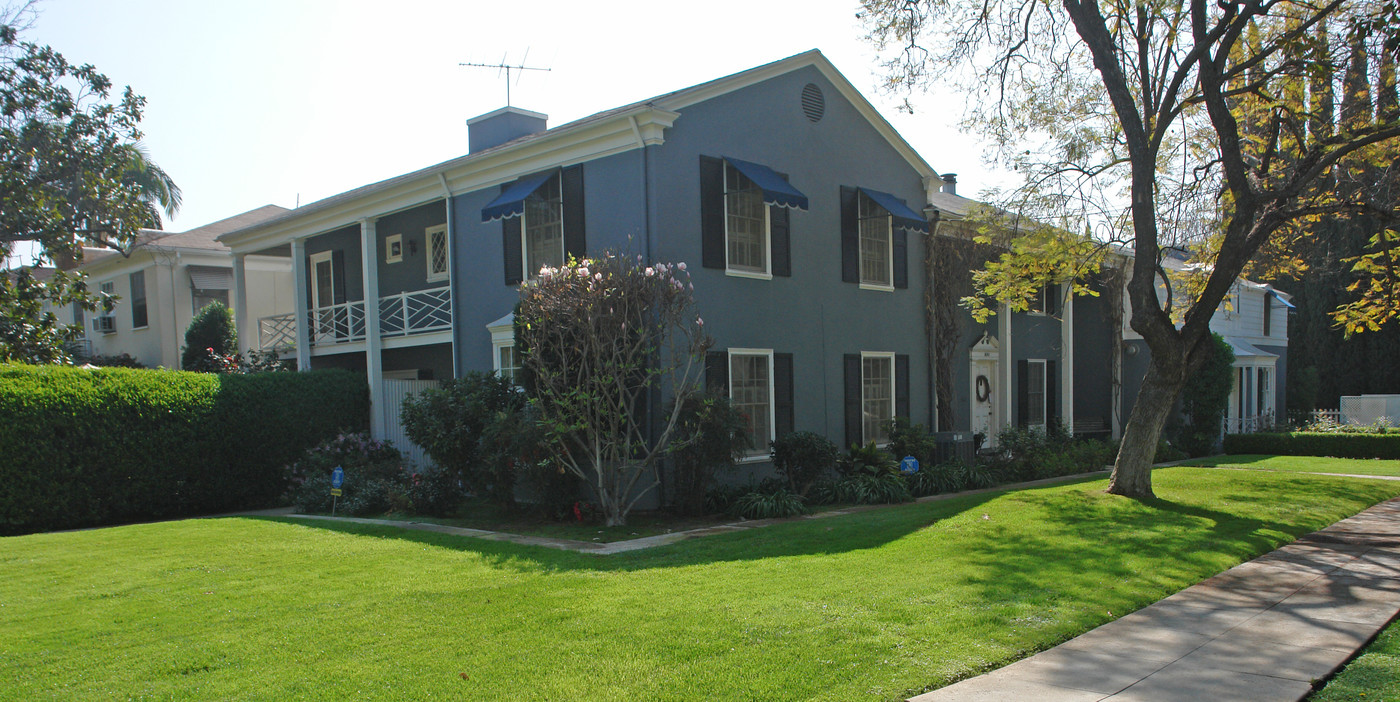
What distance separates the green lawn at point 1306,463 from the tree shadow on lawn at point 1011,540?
17.6ft

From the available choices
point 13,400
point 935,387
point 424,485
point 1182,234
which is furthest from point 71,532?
point 1182,234

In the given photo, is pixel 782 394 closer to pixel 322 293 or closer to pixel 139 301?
pixel 322 293

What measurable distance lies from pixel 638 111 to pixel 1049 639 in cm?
880

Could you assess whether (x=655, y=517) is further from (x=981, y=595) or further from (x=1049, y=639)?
(x=1049, y=639)

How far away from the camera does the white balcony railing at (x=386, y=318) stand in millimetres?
16594

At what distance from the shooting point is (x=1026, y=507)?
11.3 meters

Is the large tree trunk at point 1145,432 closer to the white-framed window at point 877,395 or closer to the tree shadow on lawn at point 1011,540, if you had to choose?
the tree shadow on lawn at point 1011,540

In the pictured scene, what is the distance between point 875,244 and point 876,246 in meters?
0.05

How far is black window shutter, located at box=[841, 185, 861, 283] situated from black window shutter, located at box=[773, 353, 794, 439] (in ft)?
7.45

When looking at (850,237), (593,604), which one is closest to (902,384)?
(850,237)

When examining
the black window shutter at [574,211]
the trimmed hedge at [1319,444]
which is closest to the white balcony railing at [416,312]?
the black window shutter at [574,211]

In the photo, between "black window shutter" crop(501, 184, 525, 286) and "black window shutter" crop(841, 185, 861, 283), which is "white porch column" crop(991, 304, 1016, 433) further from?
"black window shutter" crop(501, 184, 525, 286)

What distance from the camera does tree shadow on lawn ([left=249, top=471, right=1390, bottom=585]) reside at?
7.89 m

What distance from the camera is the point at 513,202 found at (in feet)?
43.1
